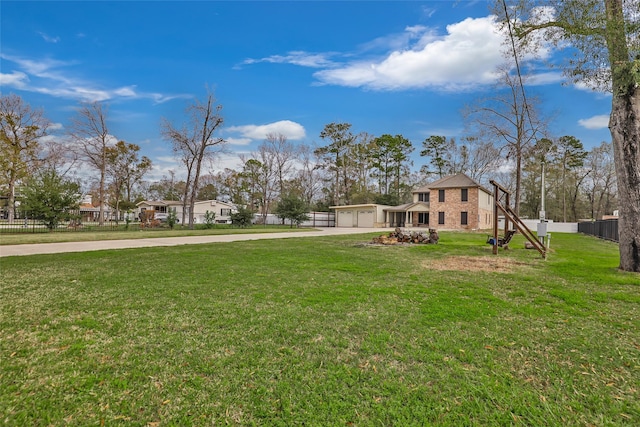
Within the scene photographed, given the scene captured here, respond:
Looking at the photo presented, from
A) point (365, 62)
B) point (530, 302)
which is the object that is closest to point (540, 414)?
point (530, 302)

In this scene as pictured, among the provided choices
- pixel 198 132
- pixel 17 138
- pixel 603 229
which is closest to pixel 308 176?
pixel 198 132

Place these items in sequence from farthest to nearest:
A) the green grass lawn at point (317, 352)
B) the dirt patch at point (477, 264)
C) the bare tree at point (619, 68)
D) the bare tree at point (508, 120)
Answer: the bare tree at point (508, 120), the dirt patch at point (477, 264), the bare tree at point (619, 68), the green grass lawn at point (317, 352)

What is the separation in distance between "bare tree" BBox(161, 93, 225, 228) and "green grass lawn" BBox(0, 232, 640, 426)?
900 inches

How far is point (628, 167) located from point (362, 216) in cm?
2661

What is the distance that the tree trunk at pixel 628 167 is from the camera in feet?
20.1

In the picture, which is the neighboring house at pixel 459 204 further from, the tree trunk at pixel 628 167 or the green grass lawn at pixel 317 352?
the green grass lawn at pixel 317 352

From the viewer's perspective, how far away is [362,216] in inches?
1289

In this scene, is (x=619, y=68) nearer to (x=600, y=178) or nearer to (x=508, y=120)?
(x=508, y=120)

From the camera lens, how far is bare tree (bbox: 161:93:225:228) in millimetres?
25875

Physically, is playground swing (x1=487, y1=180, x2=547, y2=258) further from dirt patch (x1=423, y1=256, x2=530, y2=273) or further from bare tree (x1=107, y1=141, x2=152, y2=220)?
bare tree (x1=107, y1=141, x2=152, y2=220)

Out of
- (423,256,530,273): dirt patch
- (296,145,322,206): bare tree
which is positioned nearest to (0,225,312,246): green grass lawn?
(423,256,530,273): dirt patch

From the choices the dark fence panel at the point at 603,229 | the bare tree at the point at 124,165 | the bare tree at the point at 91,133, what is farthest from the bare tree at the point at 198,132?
the dark fence panel at the point at 603,229

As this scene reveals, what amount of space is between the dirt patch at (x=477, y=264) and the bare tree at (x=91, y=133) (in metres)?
28.0

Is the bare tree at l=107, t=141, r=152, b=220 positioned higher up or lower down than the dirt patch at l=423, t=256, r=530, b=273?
higher up
